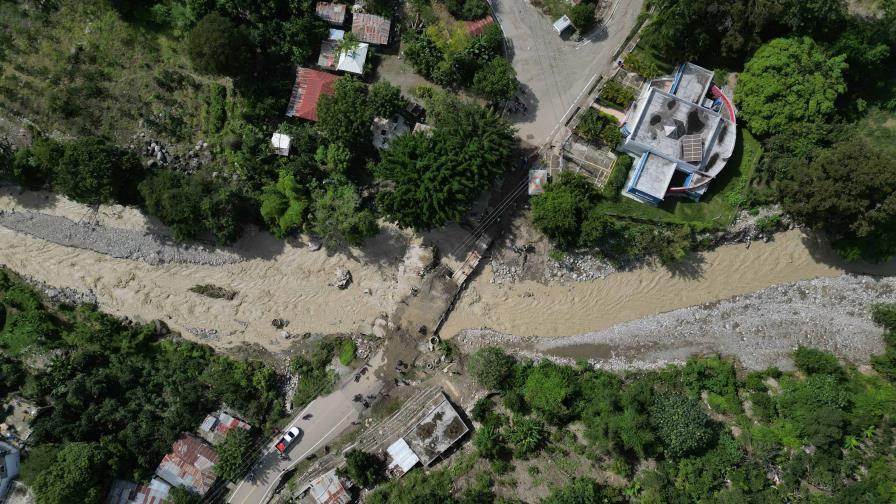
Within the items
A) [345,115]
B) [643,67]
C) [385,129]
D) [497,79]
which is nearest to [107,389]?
[345,115]

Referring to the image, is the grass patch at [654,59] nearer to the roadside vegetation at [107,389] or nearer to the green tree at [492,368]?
the green tree at [492,368]

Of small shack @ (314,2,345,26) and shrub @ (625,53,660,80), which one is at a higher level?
shrub @ (625,53,660,80)

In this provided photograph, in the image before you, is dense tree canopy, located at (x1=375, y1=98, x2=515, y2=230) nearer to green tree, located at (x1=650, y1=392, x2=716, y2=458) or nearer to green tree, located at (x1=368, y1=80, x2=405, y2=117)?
green tree, located at (x1=368, y1=80, x2=405, y2=117)

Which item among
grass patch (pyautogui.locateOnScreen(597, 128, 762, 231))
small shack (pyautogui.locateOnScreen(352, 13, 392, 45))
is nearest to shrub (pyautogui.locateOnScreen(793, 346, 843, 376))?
grass patch (pyautogui.locateOnScreen(597, 128, 762, 231))

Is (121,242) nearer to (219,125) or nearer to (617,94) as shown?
(219,125)

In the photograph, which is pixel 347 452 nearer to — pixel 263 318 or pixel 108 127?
pixel 263 318

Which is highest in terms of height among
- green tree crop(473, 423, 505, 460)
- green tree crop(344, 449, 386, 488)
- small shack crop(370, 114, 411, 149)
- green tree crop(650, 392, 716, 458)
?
small shack crop(370, 114, 411, 149)
